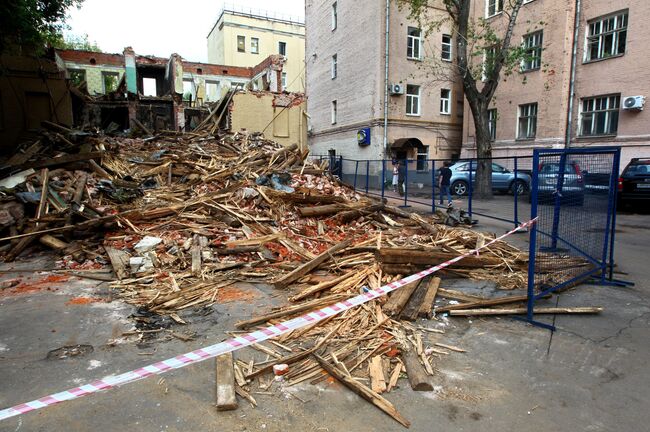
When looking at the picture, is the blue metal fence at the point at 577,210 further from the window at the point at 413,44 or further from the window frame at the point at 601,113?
the window at the point at 413,44

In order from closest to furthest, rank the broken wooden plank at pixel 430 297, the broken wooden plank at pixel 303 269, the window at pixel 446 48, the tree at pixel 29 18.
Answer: the broken wooden plank at pixel 430 297, the broken wooden plank at pixel 303 269, the tree at pixel 29 18, the window at pixel 446 48

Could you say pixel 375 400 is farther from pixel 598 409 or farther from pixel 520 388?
pixel 598 409

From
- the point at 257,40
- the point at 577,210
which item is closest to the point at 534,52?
the point at 577,210

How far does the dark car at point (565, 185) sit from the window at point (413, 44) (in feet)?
72.3

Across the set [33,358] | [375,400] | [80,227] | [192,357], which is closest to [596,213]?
[375,400]

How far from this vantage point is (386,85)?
25219 mm

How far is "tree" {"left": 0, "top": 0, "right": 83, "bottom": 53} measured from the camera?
919 cm

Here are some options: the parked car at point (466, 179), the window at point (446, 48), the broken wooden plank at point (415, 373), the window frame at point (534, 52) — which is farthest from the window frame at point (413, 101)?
the broken wooden plank at point (415, 373)

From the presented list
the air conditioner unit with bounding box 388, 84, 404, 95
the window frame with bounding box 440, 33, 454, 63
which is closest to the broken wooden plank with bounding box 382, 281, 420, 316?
the air conditioner unit with bounding box 388, 84, 404, 95

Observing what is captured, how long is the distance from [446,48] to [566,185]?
81.1 ft

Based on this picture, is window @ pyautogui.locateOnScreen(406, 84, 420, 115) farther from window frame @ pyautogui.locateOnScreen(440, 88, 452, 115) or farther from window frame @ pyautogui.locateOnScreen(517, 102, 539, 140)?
window frame @ pyautogui.locateOnScreen(517, 102, 539, 140)

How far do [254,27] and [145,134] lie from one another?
34.8 m

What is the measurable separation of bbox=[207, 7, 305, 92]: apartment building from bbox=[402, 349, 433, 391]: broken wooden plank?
45.8m

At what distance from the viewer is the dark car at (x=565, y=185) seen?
239 inches
